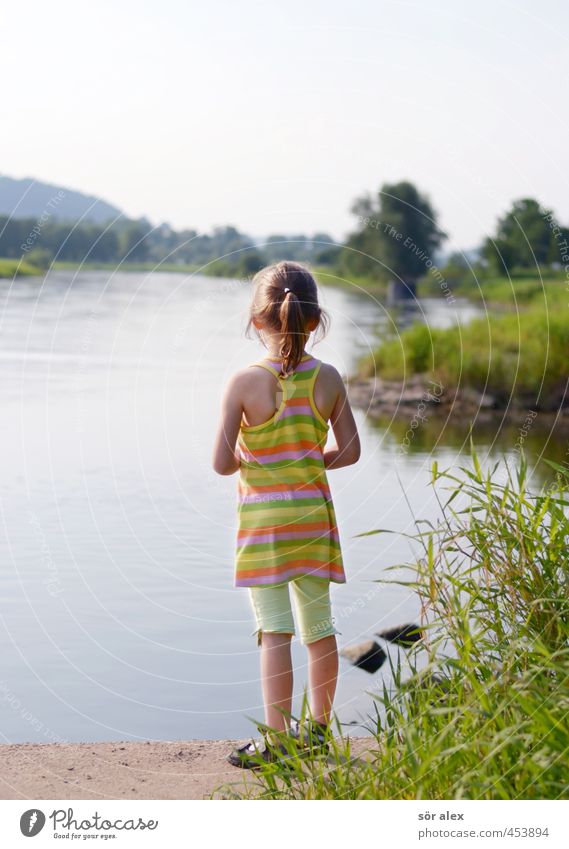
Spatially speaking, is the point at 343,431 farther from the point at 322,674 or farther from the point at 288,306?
the point at 322,674

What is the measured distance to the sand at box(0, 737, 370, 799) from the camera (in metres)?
3.80

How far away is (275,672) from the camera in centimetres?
392

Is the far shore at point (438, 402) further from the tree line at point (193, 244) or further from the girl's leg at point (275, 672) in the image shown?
the girl's leg at point (275, 672)

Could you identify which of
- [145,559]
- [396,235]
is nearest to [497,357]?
[396,235]

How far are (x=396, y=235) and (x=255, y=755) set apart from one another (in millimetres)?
4691

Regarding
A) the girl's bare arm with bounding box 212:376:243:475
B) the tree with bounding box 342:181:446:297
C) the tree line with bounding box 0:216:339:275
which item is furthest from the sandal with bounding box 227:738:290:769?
the tree with bounding box 342:181:446:297

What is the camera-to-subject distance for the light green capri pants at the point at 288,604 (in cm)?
390

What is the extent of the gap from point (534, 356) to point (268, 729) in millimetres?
13976

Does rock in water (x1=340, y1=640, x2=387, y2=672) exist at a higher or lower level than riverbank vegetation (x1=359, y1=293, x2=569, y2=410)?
lower

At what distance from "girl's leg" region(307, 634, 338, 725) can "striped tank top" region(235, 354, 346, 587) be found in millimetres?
228

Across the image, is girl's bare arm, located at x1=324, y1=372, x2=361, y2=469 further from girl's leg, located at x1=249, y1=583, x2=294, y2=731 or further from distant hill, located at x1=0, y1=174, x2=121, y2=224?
distant hill, located at x1=0, y1=174, x2=121, y2=224

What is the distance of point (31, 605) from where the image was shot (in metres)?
6.57

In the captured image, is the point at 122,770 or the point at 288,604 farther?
the point at 122,770

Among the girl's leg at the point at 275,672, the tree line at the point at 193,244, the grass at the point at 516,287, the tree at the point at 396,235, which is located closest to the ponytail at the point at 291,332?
the tree line at the point at 193,244
